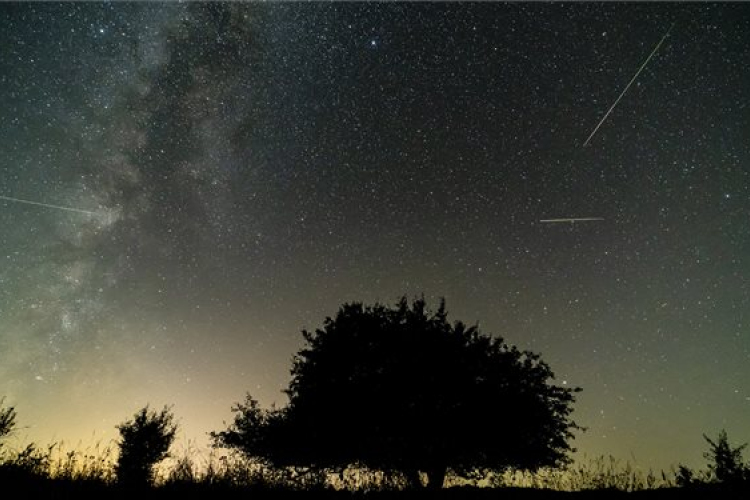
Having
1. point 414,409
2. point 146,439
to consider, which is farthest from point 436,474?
point 146,439

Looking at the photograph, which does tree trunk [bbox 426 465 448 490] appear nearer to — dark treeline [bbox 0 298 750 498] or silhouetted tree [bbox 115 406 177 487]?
dark treeline [bbox 0 298 750 498]

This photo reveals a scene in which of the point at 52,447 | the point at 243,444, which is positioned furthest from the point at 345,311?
the point at 52,447

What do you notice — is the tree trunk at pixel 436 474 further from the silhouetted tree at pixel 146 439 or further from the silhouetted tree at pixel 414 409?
the silhouetted tree at pixel 146 439

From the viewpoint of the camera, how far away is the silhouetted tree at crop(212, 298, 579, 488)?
16.3 metres

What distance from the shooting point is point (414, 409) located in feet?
53.1

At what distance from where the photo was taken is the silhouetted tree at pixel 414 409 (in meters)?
16.3

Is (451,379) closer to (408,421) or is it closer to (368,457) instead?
(408,421)

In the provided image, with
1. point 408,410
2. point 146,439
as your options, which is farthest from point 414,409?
point 146,439

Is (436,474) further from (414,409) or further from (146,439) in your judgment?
(146,439)

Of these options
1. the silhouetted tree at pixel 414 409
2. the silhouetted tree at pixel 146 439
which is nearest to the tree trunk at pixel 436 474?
the silhouetted tree at pixel 414 409

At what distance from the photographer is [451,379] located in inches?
686

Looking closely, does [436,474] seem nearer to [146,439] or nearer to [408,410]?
[408,410]

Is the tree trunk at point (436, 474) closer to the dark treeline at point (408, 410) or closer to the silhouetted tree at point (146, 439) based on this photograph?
the dark treeline at point (408, 410)

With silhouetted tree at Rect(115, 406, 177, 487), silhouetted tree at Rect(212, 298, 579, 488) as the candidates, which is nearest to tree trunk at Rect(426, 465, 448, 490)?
silhouetted tree at Rect(212, 298, 579, 488)
